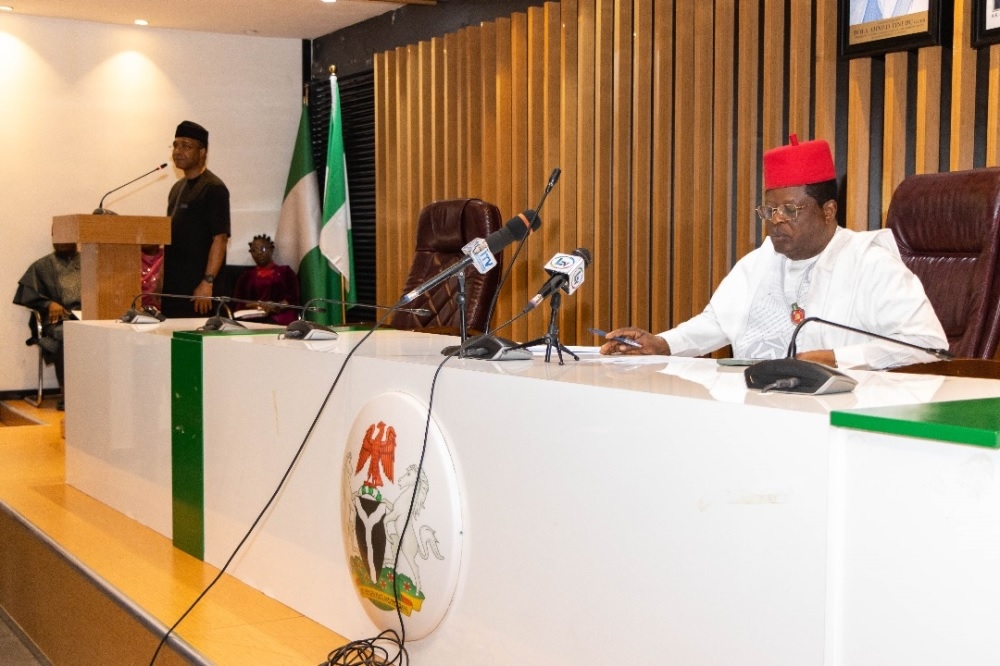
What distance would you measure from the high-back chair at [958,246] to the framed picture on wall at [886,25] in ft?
2.48

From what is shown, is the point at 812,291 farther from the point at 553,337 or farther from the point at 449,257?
the point at 449,257

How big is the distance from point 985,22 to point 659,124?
1424 mm

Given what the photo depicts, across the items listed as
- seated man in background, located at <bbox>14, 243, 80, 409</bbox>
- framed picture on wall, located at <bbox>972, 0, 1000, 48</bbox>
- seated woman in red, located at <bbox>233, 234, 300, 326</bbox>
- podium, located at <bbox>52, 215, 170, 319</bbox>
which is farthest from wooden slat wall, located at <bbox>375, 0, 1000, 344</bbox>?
seated man in background, located at <bbox>14, 243, 80, 409</bbox>

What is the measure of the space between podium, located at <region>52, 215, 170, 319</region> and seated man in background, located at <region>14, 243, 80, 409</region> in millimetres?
2109

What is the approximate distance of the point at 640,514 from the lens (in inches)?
51.3

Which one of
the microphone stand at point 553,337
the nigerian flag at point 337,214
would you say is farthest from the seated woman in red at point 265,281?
the microphone stand at point 553,337

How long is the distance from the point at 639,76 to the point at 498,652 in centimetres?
336

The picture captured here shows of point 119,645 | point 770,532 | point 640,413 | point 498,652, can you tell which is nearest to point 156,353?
point 119,645

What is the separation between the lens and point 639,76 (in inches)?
176

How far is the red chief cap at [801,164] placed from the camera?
2.53 metres

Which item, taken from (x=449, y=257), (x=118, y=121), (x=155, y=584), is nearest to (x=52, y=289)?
(x=118, y=121)

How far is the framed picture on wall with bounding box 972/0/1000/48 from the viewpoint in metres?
3.20

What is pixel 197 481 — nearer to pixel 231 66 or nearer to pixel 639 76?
pixel 639 76

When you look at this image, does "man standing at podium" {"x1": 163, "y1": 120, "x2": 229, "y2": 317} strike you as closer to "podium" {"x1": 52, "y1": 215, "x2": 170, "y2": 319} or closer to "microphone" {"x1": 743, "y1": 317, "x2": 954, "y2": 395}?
"podium" {"x1": 52, "y1": 215, "x2": 170, "y2": 319}
